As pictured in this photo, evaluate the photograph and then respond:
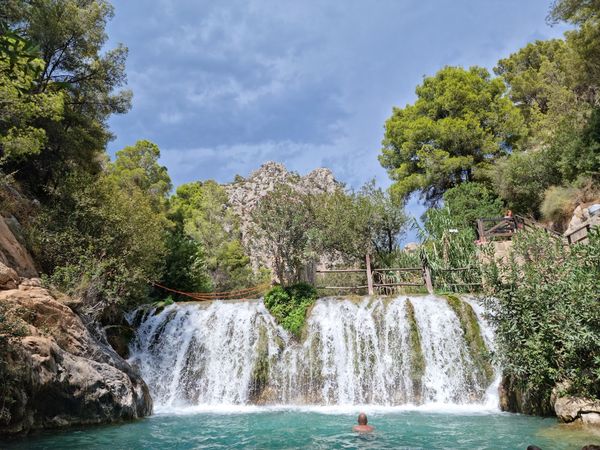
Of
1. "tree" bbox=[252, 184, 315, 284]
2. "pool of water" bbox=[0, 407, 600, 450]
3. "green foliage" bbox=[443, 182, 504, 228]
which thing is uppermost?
"green foliage" bbox=[443, 182, 504, 228]

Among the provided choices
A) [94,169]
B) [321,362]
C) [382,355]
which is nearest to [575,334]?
[382,355]

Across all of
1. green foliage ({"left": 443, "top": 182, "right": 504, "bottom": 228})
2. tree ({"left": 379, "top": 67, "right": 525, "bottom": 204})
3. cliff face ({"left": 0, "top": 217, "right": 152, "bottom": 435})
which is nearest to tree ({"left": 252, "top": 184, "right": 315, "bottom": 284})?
cliff face ({"left": 0, "top": 217, "right": 152, "bottom": 435})

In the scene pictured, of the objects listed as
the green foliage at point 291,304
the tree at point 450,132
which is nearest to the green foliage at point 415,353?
the green foliage at point 291,304

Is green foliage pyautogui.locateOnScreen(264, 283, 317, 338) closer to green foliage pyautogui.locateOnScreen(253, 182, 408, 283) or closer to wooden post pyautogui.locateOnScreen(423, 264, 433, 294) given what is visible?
green foliage pyautogui.locateOnScreen(253, 182, 408, 283)

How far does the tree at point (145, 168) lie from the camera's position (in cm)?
3459

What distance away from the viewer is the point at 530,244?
33.0 ft

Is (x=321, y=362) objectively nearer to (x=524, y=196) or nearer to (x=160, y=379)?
(x=160, y=379)

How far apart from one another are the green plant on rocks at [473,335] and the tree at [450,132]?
16222mm

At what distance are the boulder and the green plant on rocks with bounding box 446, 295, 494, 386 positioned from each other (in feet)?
10.9

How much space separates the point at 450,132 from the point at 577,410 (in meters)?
24.4

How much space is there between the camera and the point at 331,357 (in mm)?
13852

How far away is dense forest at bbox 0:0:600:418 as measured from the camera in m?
9.19

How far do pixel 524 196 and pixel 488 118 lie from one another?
8427 mm

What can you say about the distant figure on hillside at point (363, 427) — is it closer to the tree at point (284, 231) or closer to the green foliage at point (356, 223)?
the tree at point (284, 231)
